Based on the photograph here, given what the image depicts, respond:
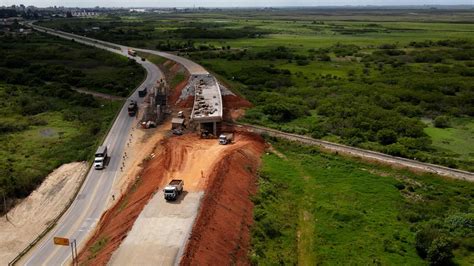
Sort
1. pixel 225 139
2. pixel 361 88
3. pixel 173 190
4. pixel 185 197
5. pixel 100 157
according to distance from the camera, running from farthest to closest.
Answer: pixel 361 88 → pixel 225 139 → pixel 100 157 → pixel 185 197 → pixel 173 190

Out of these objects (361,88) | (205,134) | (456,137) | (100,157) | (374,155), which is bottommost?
(456,137)

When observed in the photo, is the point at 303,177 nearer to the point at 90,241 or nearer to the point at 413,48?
the point at 90,241

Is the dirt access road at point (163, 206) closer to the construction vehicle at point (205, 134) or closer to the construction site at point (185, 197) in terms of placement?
the construction site at point (185, 197)

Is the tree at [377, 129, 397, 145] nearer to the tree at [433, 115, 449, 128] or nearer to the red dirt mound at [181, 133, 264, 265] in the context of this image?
the tree at [433, 115, 449, 128]

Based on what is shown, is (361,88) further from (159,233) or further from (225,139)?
(159,233)

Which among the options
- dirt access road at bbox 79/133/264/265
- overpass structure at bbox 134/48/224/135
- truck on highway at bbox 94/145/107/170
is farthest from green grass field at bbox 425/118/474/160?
truck on highway at bbox 94/145/107/170

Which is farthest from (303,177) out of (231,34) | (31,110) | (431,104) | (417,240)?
(231,34)

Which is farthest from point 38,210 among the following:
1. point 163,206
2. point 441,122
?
point 441,122
